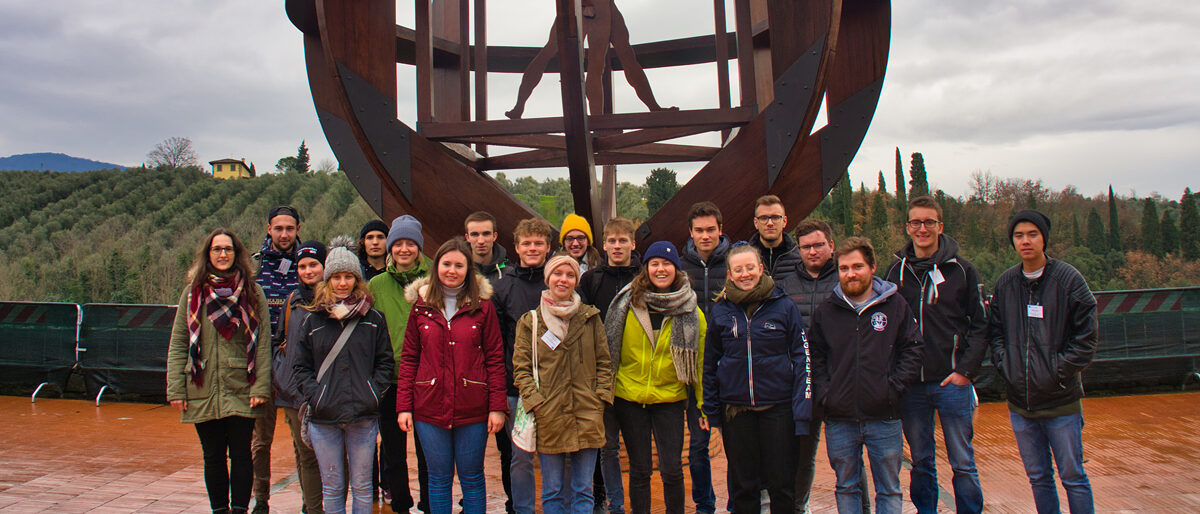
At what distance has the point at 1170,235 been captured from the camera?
2241cm

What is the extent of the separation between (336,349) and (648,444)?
1263 millimetres

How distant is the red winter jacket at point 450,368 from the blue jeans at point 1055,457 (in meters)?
1.99

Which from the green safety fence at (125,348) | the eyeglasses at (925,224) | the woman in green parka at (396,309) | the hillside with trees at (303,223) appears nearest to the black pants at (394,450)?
the woman in green parka at (396,309)

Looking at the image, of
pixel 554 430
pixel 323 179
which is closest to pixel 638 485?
pixel 554 430

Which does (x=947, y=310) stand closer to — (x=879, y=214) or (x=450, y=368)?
(x=450, y=368)

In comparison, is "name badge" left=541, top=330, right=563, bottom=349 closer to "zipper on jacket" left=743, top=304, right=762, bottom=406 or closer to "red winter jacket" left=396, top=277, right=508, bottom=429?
"red winter jacket" left=396, top=277, right=508, bottom=429

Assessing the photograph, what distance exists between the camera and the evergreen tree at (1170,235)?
2223 centimetres

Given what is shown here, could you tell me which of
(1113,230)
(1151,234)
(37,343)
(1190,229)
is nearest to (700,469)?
(37,343)

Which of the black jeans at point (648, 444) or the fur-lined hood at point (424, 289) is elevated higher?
the fur-lined hood at point (424, 289)

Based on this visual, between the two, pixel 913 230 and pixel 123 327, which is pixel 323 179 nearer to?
pixel 123 327

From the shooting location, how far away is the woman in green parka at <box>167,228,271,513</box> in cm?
283

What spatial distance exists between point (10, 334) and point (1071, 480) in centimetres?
855

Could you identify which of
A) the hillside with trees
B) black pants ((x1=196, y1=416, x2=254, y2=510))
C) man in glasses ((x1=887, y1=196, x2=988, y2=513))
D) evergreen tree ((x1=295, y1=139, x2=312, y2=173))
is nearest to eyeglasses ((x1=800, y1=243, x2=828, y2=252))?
man in glasses ((x1=887, y1=196, x2=988, y2=513))

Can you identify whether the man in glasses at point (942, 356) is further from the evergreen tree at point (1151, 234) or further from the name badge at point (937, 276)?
the evergreen tree at point (1151, 234)
